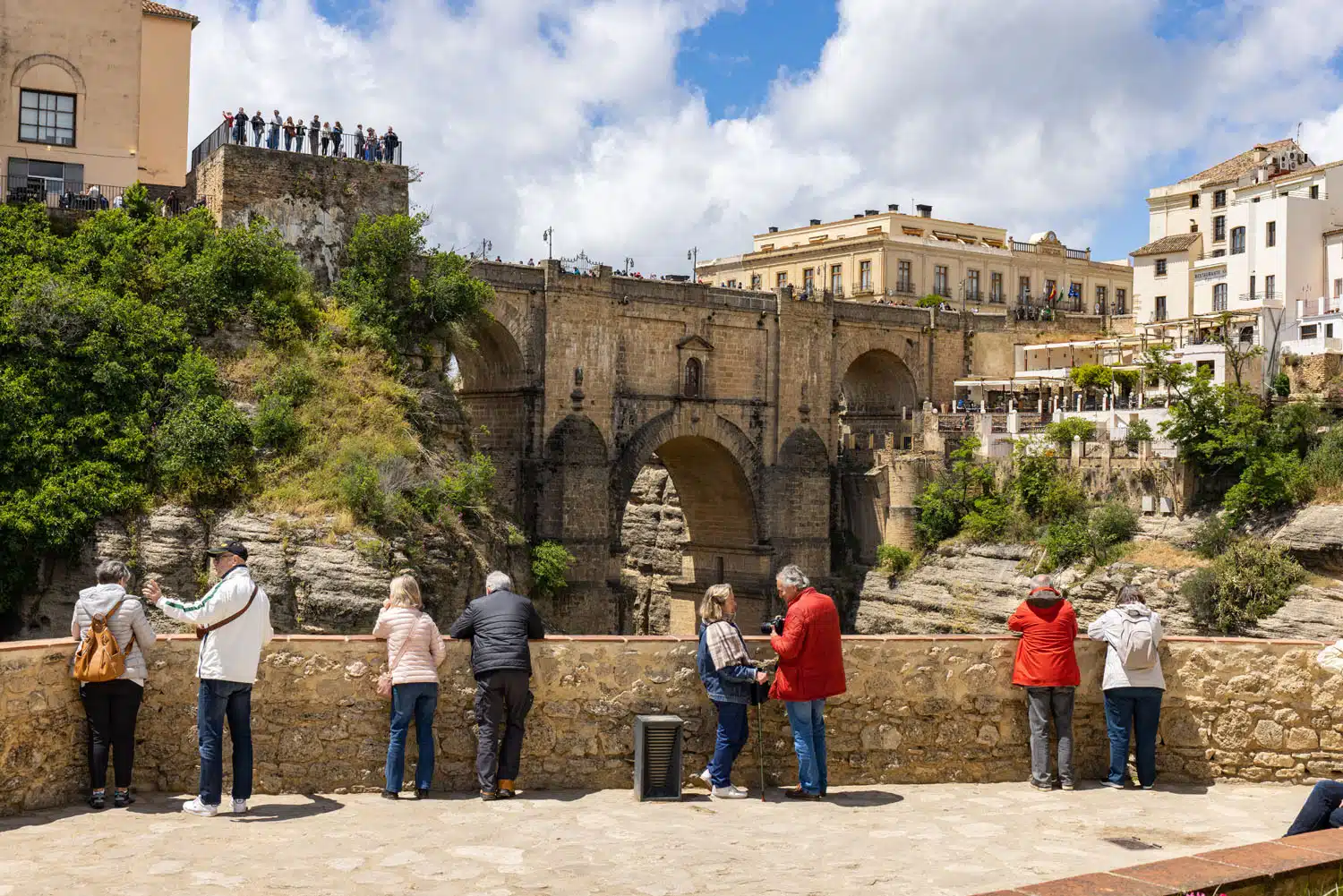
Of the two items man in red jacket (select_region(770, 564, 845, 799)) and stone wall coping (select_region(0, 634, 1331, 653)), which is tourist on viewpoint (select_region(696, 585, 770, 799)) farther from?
stone wall coping (select_region(0, 634, 1331, 653))

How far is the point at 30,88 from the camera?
27891 millimetres

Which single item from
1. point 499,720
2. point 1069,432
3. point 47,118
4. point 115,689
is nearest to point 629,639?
point 499,720

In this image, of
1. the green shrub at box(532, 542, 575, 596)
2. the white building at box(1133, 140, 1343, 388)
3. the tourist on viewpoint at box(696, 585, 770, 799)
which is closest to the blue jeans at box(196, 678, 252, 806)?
the tourist on viewpoint at box(696, 585, 770, 799)

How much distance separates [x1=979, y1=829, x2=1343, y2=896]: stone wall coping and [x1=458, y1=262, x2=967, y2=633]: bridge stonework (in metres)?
28.0

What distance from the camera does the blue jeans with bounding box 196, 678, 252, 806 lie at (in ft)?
26.9

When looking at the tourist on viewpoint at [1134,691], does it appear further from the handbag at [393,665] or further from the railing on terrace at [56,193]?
the railing on terrace at [56,193]

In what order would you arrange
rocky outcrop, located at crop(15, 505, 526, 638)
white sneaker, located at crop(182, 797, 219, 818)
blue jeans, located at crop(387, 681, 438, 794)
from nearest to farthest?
white sneaker, located at crop(182, 797, 219, 818) < blue jeans, located at crop(387, 681, 438, 794) < rocky outcrop, located at crop(15, 505, 526, 638)

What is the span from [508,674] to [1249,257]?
4386cm

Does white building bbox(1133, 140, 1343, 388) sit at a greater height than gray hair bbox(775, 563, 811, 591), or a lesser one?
greater

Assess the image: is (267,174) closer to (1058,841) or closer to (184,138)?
(184,138)

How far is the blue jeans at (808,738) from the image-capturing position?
359 inches

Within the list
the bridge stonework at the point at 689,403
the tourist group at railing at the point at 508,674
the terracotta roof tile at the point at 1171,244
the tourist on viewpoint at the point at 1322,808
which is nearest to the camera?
the tourist on viewpoint at the point at 1322,808

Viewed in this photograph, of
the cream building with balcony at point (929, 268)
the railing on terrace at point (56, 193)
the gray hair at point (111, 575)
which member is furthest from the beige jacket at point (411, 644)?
the cream building with balcony at point (929, 268)

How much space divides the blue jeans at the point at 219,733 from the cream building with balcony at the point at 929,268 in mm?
47408
